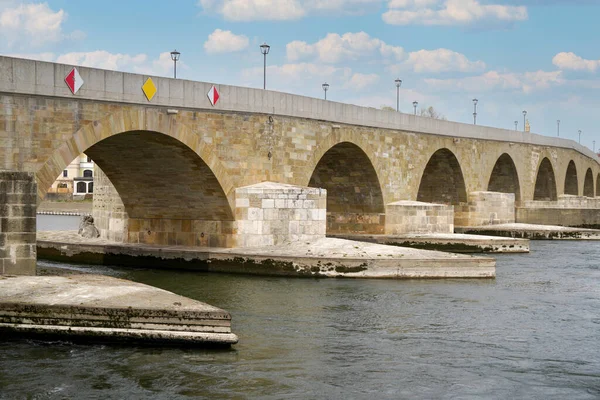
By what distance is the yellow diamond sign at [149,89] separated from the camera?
1692 cm

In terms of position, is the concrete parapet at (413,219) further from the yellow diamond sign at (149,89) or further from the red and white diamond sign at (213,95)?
the yellow diamond sign at (149,89)

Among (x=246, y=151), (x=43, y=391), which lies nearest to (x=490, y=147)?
(x=246, y=151)

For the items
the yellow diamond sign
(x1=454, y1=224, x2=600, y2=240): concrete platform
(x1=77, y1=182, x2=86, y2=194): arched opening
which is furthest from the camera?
(x1=77, y1=182, x2=86, y2=194): arched opening

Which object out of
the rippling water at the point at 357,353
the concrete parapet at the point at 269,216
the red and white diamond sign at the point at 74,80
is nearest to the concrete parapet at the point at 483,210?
the concrete parapet at the point at 269,216

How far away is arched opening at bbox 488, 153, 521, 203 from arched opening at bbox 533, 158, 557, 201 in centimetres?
639

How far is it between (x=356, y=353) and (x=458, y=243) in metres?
13.7

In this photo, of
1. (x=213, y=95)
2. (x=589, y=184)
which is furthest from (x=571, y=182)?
(x=213, y=95)

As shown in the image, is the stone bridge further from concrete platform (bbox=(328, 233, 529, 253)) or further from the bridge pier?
concrete platform (bbox=(328, 233, 529, 253))

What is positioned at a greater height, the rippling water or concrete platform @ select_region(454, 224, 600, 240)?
concrete platform @ select_region(454, 224, 600, 240)

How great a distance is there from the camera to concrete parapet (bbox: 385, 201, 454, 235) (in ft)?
84.8

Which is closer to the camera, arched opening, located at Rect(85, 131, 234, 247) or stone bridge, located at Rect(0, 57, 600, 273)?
stone bridge, located at Rect(0, 57, 600, 273)

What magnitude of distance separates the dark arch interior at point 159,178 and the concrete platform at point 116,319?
705 cm

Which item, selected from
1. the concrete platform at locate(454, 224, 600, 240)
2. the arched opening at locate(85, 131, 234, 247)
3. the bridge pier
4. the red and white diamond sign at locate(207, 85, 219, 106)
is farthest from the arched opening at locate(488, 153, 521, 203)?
the bridge pier

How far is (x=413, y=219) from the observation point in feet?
84.8
